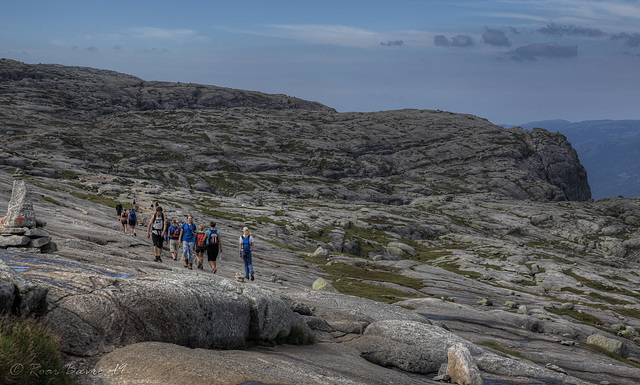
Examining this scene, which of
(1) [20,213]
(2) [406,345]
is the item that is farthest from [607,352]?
(1) [20,213]

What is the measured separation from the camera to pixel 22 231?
26.7 metres

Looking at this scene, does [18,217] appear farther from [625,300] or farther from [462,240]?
[462,240]

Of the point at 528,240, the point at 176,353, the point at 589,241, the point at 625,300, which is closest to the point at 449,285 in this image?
the point at 625,300

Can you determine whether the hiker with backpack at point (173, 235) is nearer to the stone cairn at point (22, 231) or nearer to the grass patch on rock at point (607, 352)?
the stone cairn at point (22, 231)

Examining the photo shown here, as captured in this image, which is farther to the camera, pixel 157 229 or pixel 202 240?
pixel 157 229

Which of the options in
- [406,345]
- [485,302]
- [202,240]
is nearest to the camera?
[406,345]

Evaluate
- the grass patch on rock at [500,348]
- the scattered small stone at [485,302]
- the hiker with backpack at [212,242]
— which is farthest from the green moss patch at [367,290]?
the hiker with backpack at [212,242]

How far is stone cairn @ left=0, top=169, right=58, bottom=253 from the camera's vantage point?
2545cm

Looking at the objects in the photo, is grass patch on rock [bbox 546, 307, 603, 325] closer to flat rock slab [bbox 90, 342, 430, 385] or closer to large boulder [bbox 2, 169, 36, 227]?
flat rock slab [bbox 90, 342, 430, 385]

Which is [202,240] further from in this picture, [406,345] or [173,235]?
[406,345]

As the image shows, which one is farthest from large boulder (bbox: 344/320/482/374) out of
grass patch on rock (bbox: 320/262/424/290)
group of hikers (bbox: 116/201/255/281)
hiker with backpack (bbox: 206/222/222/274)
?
grass patch on rock (bbox: 320/262/424/290)

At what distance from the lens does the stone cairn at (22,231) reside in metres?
25.5

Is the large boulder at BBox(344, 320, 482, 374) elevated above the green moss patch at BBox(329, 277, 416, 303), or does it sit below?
above

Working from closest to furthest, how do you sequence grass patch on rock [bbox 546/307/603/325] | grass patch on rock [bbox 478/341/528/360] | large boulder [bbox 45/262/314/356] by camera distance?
large boulder [bbox 45/262/314/356]
grass patch on rock [bbox 478/341/528/360]
grass patch on rock [bbox 546/307/603/325]
